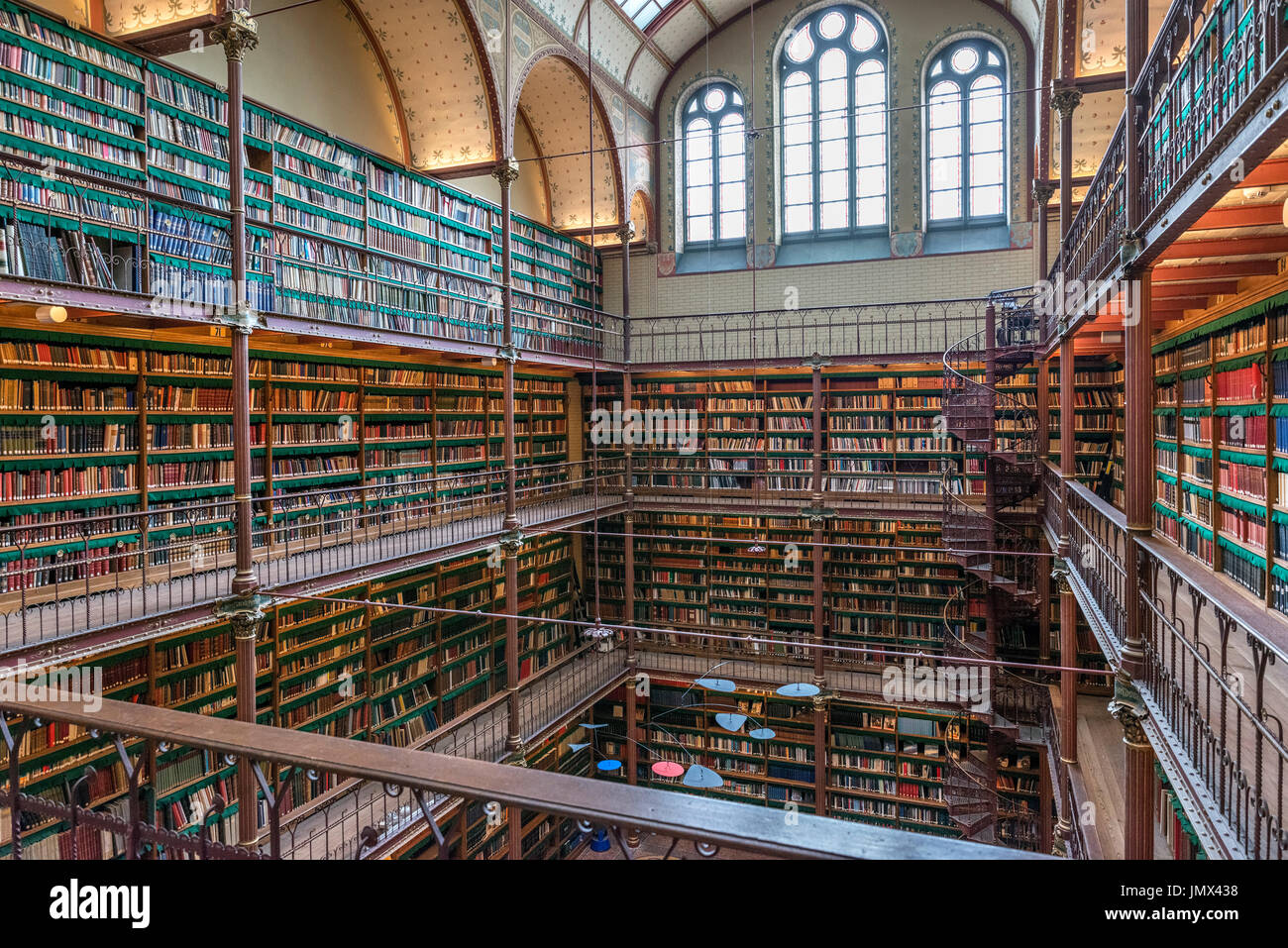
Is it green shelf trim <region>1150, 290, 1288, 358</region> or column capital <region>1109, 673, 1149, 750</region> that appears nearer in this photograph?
column capital <region>1109, 673, 1149, 750</region>

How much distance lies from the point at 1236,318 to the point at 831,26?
820 centimetres

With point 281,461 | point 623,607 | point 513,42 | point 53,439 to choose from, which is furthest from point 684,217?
point 53,439

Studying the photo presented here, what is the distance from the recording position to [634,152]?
11.4 metres

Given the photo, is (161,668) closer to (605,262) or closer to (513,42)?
(513,42)

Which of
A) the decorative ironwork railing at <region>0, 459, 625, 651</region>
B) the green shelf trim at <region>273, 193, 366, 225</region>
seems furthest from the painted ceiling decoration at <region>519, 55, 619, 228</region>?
the decorative ironwork railing at <region>0, 459, 625, 651</region>

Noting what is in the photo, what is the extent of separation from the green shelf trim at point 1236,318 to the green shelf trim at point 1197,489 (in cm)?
112

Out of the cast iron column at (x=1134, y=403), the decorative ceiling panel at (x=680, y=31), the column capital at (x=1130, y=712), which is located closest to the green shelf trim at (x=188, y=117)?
the cast iron column at (x=1134, y=403)

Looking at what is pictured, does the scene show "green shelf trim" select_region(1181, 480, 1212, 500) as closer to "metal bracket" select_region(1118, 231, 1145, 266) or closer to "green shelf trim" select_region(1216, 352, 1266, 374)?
"green shelf trim" select_region(1216, 352, 1266, 374)

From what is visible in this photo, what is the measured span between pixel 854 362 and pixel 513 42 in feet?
17.0

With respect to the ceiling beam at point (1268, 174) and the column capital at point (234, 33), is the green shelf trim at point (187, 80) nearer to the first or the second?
the column capital at point (234, 33)

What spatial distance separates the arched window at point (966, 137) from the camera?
10445mm

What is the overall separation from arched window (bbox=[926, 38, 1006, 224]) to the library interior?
0.17ft

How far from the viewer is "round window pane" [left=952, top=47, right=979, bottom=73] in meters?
10.5

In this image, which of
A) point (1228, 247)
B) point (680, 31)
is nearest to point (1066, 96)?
point (1228, 247)
